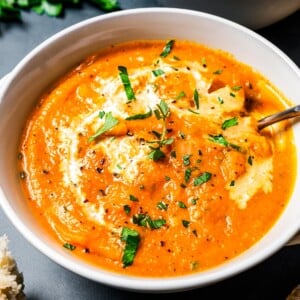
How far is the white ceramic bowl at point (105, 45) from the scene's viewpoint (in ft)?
7.86

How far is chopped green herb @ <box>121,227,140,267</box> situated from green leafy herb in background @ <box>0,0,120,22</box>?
1599 mm

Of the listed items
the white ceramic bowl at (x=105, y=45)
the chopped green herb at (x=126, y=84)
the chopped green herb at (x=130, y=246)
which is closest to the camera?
the white ceramic bowl at (x=105, y=45)

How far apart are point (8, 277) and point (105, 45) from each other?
3.67 feet

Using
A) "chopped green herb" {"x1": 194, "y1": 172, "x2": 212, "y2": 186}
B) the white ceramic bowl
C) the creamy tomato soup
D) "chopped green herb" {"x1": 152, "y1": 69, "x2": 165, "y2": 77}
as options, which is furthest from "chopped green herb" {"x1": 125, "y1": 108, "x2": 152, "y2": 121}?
the white ceramic bowl

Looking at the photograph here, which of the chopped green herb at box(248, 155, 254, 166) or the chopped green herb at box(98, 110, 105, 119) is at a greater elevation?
the chopped green herb at box(98, 110, 105, 119)

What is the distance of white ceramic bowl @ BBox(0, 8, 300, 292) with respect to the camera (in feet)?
7.86

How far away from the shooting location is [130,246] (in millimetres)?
2516

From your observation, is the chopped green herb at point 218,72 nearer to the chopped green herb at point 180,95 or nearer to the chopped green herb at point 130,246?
the chopped green herb at point 180,95

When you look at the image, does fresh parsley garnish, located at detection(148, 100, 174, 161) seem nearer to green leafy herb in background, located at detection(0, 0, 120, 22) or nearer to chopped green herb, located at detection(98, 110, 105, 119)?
chopped green herb, located at detection(98, 110, 105, 119)

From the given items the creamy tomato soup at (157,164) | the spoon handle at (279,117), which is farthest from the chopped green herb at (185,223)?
the spoon handle at (279,117)

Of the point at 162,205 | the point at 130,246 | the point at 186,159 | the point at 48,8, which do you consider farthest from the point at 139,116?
the point at 48,8

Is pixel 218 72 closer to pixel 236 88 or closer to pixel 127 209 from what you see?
pixel 236 88

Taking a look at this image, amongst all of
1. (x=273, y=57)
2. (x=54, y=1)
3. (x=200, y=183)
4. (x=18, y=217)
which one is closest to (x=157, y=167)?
(x=200, y=183)

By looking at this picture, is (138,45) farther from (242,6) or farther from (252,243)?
(252,243)
